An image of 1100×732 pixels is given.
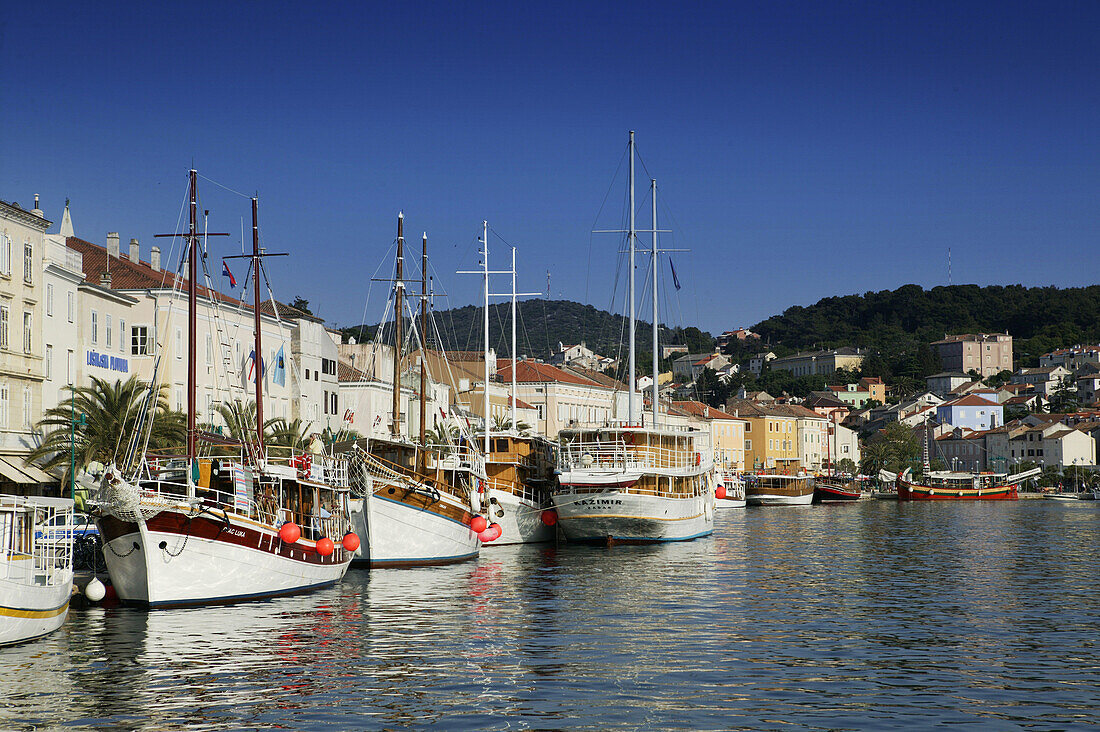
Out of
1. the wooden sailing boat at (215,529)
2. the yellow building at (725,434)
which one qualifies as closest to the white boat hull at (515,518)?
the wooden sailing boat at (215,529)

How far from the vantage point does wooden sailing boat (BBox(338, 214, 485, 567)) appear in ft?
144

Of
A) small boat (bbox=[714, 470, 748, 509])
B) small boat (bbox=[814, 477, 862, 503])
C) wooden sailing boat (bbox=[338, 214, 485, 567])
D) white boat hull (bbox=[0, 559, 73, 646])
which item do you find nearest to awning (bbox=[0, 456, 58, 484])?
wooden sailing boat (bbox=[338, 214, 485, 567])

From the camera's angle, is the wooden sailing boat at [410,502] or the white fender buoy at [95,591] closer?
the white fender buoy at [95,591]

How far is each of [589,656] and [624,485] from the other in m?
31.5

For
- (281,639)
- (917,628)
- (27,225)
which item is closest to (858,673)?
(917,628)

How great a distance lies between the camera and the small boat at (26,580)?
25.4m

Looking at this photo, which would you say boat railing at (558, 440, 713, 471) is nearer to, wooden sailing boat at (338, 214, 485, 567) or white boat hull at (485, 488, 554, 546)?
white boat hull at (485, 488, 554, 546)

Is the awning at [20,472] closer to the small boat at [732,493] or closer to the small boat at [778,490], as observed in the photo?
the small boat at [732,493]

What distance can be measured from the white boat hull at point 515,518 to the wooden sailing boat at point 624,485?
1.34 metres

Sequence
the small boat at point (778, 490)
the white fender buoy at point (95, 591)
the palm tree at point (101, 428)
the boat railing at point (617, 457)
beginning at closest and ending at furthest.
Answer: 1. the white fender buoy at point (95, 591)
2. the palm tree at point (101, 428)
3. the boat railing at point (617, 457)
4. the small boat at point (778, 490)

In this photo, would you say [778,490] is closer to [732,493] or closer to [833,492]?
[732,493]

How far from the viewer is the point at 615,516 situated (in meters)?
58.4

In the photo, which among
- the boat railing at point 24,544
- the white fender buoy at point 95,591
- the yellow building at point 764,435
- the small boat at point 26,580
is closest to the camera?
the small boat at point 26,580

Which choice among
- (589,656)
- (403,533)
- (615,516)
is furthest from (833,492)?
(589,656)
